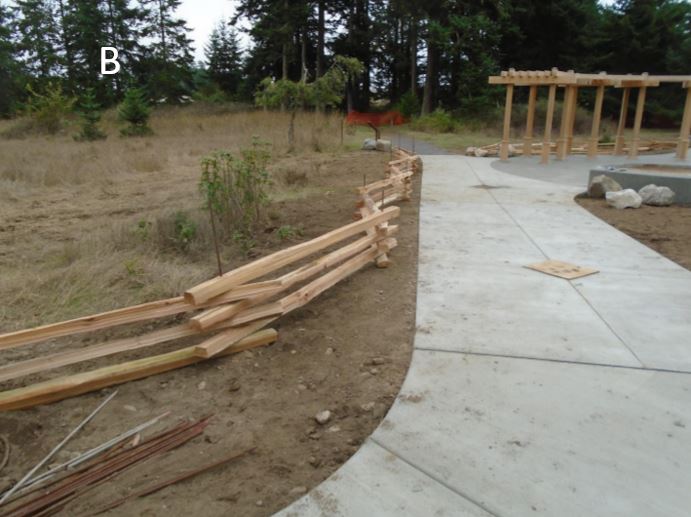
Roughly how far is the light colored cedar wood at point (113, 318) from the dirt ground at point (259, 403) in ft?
1.22

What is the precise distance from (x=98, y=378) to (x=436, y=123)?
2560 cm

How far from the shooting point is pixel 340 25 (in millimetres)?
38719

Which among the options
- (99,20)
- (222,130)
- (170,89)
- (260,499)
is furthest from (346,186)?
(99,20)

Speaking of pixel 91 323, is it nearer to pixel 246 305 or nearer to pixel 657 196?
pixel 246 305

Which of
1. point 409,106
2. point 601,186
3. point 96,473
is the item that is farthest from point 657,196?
point 409,106

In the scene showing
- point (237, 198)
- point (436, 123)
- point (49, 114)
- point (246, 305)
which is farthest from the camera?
point (436, 123)

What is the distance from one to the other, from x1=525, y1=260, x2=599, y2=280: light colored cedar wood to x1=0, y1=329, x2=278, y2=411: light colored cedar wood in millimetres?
3019

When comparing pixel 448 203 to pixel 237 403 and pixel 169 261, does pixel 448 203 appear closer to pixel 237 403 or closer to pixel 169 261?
pixel 169 261

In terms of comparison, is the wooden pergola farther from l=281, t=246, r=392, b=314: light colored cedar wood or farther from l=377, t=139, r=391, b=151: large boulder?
l=281, t=246, r=392, b=314: light colored cedar wood

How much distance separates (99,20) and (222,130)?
99.3 feet

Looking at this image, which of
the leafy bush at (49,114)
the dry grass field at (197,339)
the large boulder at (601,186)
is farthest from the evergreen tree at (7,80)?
the large boulder at (601,186)

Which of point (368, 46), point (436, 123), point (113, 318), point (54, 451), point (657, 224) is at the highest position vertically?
point (368, 46)

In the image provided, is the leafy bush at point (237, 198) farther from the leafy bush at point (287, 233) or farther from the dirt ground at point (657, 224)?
the dirt ground at point (657, 224)

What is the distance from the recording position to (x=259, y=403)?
111 inches
